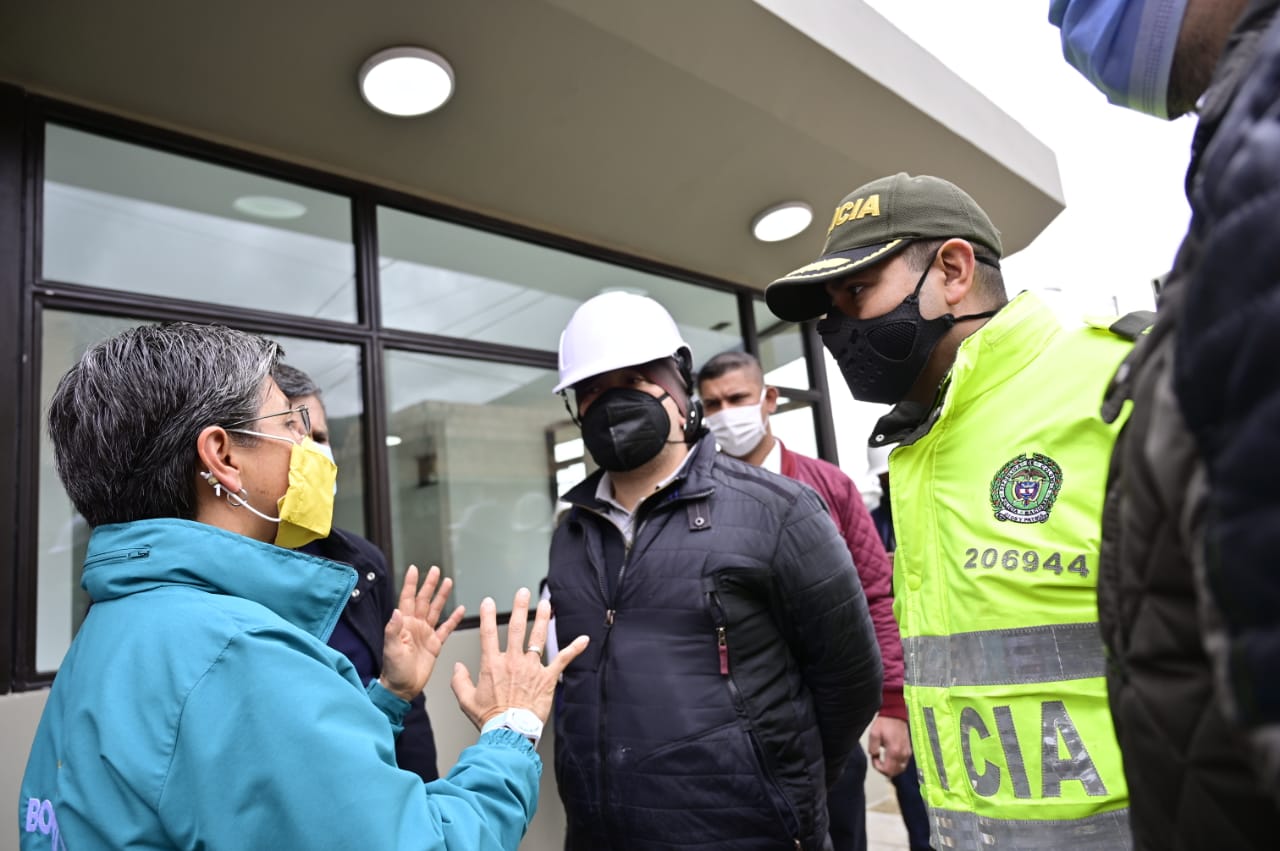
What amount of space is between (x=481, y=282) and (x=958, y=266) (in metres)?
3.08

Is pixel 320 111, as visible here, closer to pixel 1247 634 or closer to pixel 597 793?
pixel 597 793

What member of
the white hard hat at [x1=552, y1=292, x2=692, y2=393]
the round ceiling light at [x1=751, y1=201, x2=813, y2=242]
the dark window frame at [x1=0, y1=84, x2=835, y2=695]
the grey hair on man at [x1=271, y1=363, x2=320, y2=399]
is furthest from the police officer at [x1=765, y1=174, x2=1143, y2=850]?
the round ceiling light at [x1=751, y1=201, x2=813, y2=242]

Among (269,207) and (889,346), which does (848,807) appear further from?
(269,207)

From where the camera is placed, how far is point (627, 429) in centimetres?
225

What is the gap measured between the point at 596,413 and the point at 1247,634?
196 cm

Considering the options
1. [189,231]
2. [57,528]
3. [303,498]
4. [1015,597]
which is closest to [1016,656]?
[1015,597]

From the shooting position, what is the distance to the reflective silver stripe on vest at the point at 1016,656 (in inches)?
45.5

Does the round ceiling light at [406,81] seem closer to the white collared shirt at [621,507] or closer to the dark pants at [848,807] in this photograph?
the white collared shirt at [621,507]

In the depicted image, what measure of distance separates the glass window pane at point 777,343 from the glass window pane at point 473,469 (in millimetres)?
1784

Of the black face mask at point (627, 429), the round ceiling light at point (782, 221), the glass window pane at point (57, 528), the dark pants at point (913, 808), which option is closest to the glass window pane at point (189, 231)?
the glass window pane at point (57, 528)

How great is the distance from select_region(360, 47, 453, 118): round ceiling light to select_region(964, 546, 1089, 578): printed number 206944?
2696 millimetres

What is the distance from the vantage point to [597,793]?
1.92m

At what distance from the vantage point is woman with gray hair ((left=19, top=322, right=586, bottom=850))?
3.19 ft

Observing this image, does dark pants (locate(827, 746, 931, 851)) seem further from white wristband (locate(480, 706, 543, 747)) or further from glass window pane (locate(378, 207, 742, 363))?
glass window pane (locate(378, 207, 742, 363))
